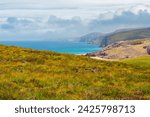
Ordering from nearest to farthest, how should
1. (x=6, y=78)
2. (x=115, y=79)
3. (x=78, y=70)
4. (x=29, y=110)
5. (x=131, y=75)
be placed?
(x=29, y=110) < (x=6, y=78) < (x=115, y=79) < (x=131, y=75) < (x=78, y=70)

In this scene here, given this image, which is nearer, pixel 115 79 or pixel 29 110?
pixel 29 110

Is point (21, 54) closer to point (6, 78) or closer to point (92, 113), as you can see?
point (6, 78)

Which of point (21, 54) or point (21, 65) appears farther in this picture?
point (21, 54)

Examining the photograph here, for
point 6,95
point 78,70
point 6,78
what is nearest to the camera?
point 6,95

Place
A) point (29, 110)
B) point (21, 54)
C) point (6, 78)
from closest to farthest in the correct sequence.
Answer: point (29, 110) → point (6, 78) → point (21, 54)

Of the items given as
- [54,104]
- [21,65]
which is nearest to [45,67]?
[21,65]

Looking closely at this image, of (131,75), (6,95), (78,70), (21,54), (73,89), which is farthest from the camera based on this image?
(21,54)

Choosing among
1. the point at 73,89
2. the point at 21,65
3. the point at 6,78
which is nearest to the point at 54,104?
the point at 73,89

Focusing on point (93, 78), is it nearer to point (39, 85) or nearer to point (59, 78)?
point (59, 78)

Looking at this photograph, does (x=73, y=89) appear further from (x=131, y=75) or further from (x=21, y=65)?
(x=21, y=65)
